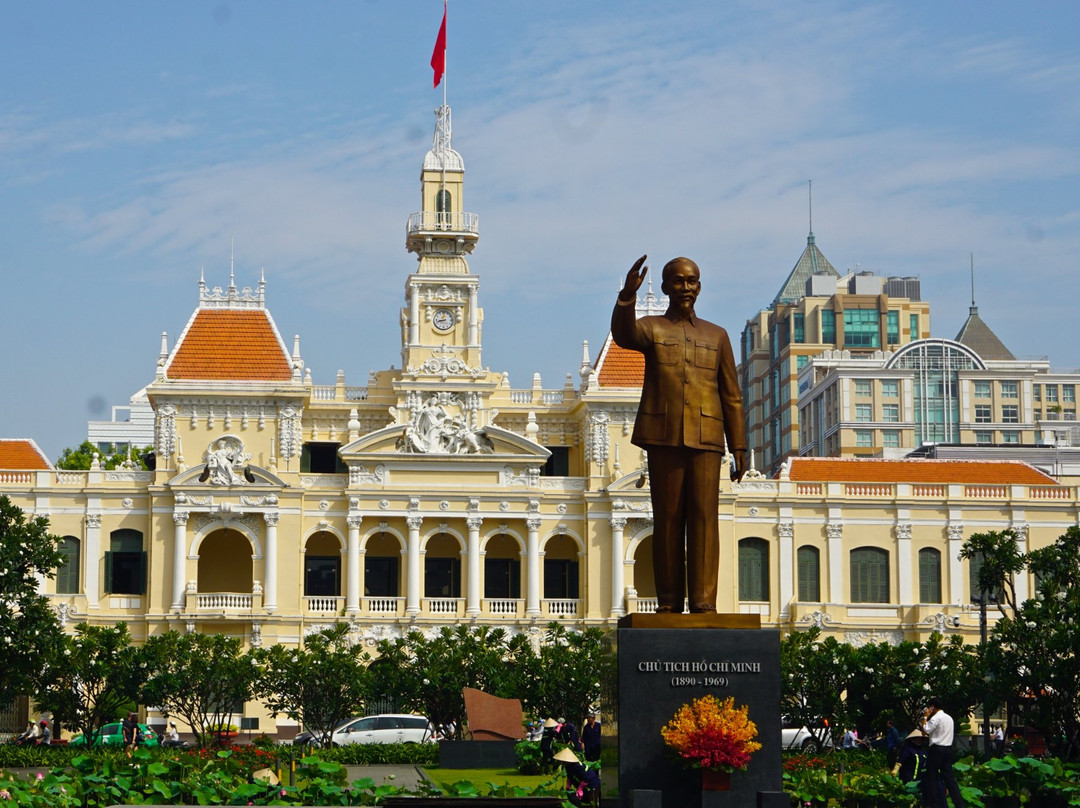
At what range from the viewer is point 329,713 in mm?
50625

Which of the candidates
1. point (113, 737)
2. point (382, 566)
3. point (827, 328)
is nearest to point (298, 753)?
point (113, 737)

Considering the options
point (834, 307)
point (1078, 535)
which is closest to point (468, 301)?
point (1078, 535)

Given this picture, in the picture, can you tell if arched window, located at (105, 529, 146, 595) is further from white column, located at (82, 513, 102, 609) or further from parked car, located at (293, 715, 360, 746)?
parked car, located at (293, 715, 360, 746)

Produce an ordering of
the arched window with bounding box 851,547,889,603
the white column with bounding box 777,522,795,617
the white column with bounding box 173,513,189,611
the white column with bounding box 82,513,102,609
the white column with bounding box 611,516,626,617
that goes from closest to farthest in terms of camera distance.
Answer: the white column with bounding box 173,513,189,611 → the white column with bounding box 82,513,102,609 → the white column with bounding box 611,516,626,617 → the white column with bounding box 777,522,795,617 → the arched window with bounding box 851,547,889,603

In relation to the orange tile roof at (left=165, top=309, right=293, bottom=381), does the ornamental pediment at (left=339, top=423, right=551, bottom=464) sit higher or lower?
lower

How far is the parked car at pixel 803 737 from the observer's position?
4572cm

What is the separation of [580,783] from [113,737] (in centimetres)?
2872

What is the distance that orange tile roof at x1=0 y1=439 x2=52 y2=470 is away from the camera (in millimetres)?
70938

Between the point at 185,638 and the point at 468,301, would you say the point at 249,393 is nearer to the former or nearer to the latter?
the point at 468,301

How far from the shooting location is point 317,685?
50.2 meters

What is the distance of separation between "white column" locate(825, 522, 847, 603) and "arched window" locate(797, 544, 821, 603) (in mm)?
489

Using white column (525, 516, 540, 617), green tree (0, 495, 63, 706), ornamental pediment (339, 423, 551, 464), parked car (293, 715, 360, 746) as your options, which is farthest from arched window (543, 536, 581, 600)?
green tree (0, 495, 63, 706)

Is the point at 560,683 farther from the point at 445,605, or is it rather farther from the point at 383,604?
the point at 383,604

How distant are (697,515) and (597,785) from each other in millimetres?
6374
